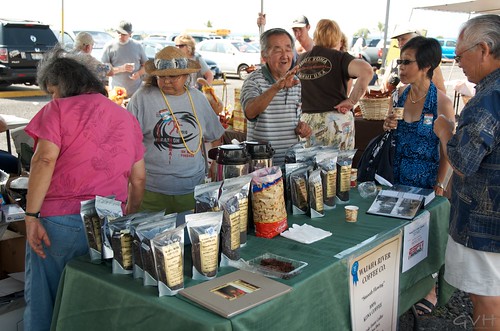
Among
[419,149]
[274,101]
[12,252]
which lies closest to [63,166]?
[12,252]

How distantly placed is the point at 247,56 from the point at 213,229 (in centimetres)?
1685

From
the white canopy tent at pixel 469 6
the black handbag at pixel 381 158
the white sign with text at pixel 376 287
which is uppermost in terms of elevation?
the white canopy tent at pixel 469 6

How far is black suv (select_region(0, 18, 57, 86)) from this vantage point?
442 inches

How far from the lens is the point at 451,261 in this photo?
2096 mm

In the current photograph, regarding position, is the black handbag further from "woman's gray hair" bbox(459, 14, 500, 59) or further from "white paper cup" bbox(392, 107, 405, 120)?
"woman's gray hair" bbox(459, 14, 500, 59)

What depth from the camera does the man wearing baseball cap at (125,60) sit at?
634 cm

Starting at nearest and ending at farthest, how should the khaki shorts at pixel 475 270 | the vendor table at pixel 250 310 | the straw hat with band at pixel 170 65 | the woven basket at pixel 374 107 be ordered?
the vendor table at pixel 250 310 → the khaki shorts at pixel 475 270 → the straw hat with band at pixel 170 65 → the woven basket at pixel 374 107

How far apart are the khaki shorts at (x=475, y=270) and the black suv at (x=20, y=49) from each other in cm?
1074

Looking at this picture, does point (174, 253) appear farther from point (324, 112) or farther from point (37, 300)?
point (324, 112)

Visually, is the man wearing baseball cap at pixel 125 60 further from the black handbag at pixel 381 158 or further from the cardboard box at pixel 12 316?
the cardboard box at pixel 12 316

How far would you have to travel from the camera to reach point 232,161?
6.59 ft

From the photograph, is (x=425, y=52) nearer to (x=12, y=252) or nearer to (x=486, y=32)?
(x=486, y=32)

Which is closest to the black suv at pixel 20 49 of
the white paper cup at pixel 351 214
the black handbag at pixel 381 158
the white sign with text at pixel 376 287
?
the black handbag at pixel 381 158

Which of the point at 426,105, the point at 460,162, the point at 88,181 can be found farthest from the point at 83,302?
the point at 426,105
